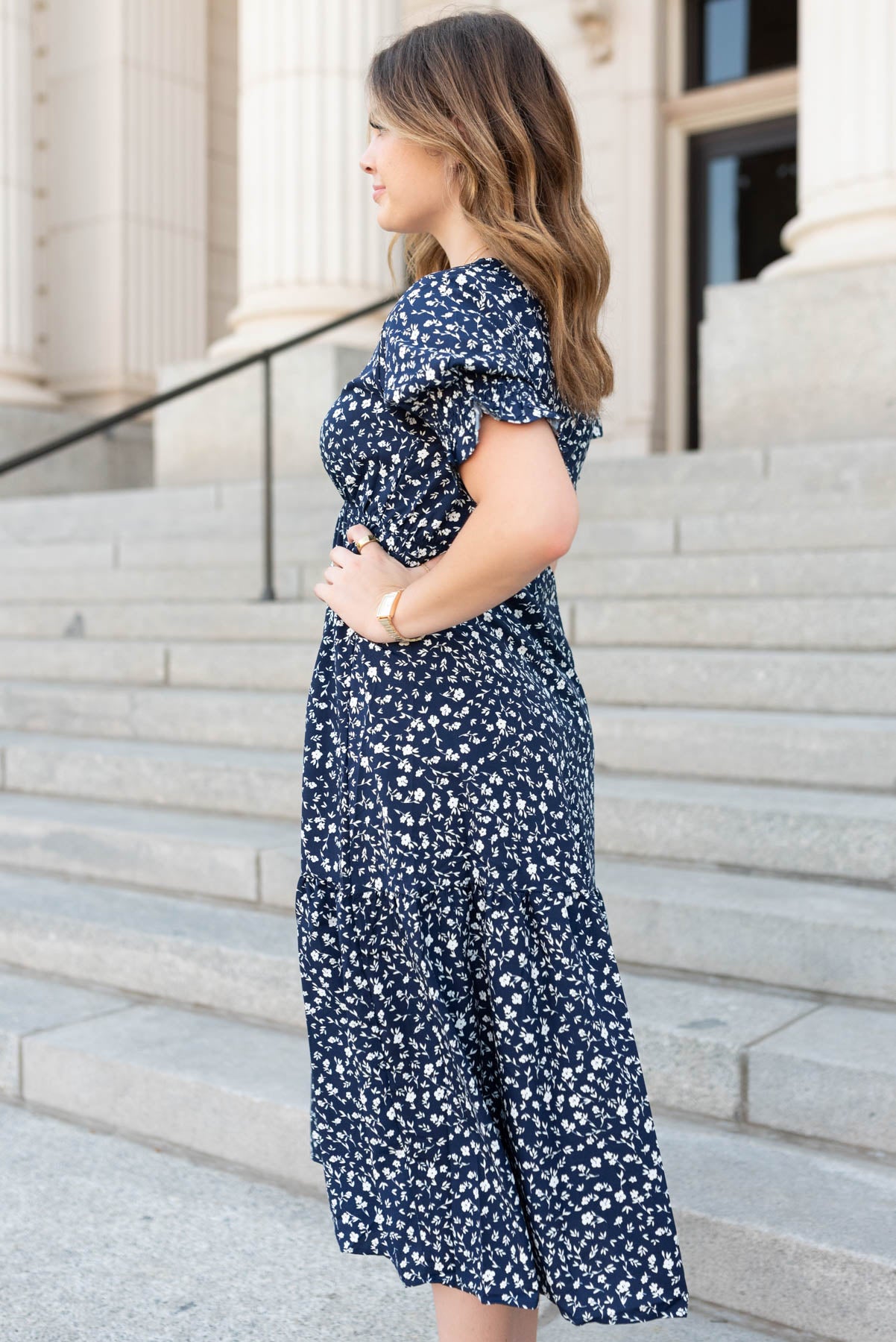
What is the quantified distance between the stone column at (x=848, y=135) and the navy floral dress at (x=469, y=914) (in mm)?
5388

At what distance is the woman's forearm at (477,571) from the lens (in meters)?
1.58

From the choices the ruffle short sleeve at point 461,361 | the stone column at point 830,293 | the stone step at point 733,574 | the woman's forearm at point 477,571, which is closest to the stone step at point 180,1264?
the woman's forearm at point 477,571

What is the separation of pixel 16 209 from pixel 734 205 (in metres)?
5.59

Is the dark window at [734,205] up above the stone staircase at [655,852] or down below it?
above

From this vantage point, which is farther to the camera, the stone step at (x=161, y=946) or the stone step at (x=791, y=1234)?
the stone step at (x=161, y=946)

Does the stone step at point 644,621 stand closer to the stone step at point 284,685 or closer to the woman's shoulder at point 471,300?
the stone step at point 284,685

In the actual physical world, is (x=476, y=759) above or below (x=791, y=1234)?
above

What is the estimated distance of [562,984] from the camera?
1.75 m

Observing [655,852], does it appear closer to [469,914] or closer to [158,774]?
[158,774]

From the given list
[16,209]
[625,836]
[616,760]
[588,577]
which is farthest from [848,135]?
[16,209]

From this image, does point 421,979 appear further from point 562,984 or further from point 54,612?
point 54,612

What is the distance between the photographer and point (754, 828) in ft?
11.5

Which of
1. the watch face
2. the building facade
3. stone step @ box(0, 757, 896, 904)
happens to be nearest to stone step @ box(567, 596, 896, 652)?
stone step @ box(0, 757, 896, 904)

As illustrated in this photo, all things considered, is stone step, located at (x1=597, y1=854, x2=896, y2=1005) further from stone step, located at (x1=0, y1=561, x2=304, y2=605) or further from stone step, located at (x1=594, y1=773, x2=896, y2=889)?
stone step, located at (x1=0, y1=561, x2=304, y2=605)
